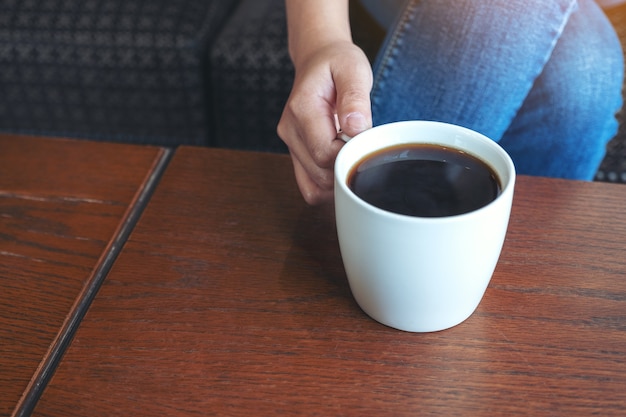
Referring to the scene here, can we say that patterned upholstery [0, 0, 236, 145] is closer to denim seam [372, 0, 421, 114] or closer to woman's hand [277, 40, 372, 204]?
denim seam [372, 0, 421, 114]

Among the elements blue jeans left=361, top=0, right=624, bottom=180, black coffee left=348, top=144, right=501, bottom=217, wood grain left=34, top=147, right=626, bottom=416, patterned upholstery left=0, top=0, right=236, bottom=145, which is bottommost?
patterned upholstery left=0, top=0, right=236, bottom=145

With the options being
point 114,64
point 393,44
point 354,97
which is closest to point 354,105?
point 354,97

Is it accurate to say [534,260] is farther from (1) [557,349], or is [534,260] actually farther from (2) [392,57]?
(2) [392,57]

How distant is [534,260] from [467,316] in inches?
3.6

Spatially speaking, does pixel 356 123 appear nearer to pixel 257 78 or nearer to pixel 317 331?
pixel 317 331

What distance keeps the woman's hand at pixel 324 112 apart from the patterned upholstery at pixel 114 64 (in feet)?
2.13

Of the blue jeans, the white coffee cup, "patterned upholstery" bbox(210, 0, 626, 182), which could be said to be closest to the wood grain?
the white coffee cup

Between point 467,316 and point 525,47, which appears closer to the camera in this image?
point 467,316

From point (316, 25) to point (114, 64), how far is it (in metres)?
0.65

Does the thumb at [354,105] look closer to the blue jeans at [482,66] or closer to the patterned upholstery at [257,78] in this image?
the blue jeans at [482,66]

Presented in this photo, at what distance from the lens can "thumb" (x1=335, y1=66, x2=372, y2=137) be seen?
0.51m

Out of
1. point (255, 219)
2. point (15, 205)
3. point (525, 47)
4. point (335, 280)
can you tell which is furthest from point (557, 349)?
point (15, 205)

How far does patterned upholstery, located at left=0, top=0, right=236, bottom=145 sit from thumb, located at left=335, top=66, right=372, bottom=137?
71 centimetres

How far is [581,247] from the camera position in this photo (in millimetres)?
559
